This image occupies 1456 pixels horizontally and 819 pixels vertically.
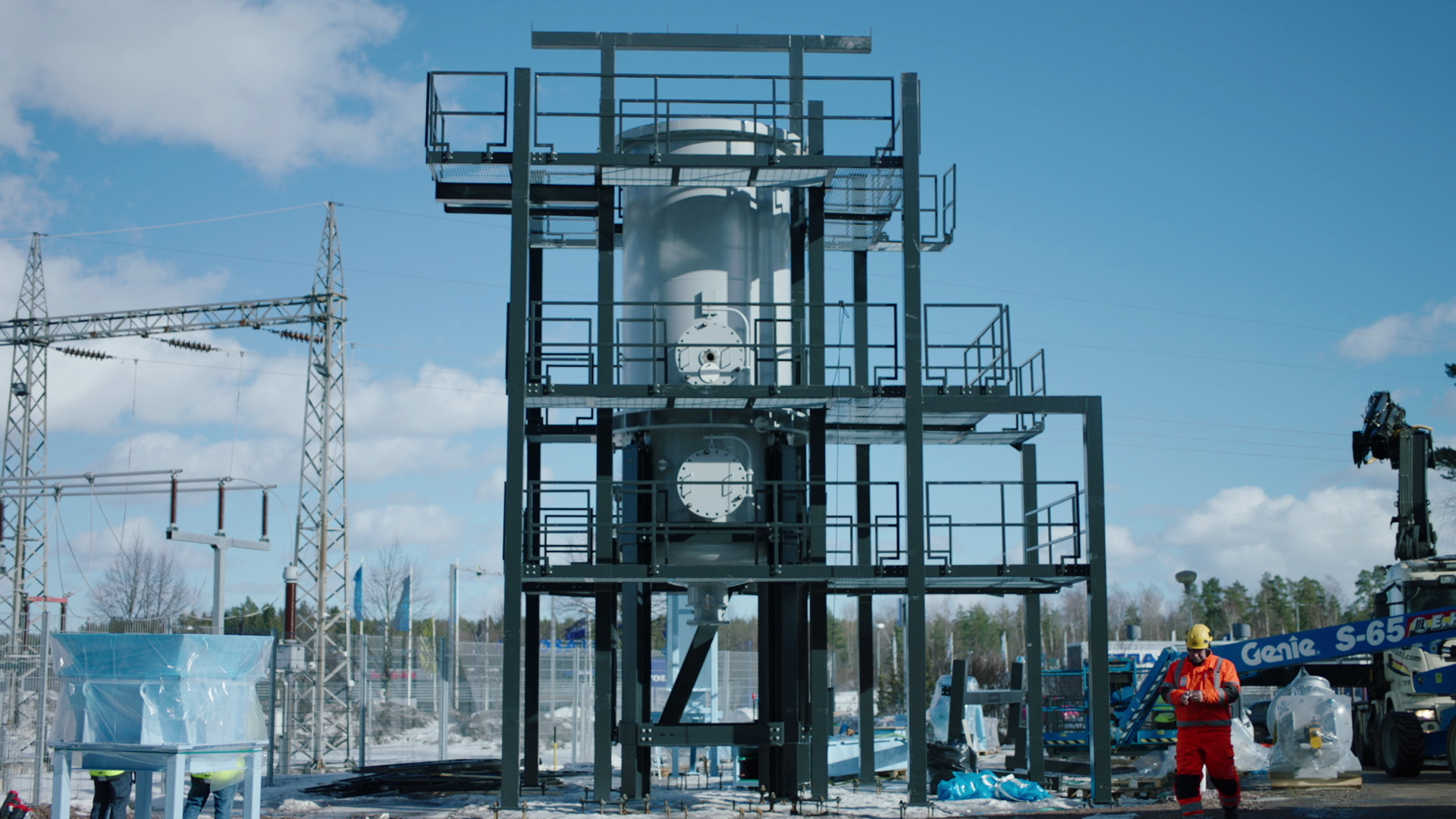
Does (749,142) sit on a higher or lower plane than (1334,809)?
higher

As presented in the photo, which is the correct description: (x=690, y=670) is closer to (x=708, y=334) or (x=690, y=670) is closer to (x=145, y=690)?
(x=708, y=334)

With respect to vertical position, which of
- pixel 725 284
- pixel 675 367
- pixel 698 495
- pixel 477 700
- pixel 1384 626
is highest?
pixel 725 284

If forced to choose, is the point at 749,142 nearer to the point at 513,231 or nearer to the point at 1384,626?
the point at 513,231

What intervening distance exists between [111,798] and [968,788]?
35.1 feet

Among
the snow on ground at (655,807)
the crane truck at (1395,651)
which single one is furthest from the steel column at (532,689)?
the crane truck at (1395,651)

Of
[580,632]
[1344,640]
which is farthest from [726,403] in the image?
[580,632]

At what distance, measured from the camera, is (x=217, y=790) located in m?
11.8

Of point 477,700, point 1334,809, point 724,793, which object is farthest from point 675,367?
point 477,700

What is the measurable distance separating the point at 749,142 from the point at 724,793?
9.16 meters

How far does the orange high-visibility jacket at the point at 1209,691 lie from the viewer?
12086mm

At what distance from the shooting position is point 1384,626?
65.3ft

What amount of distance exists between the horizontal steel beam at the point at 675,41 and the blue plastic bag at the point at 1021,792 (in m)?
10.1

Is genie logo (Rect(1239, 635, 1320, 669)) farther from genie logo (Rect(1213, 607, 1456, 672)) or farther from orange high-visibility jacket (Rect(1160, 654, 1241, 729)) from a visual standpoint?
orange high-visibility jacket (Rect(1160, 654, 1241, 729))

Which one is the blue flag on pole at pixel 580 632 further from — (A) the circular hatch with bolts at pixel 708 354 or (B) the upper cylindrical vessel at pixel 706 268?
(A) the circular hatch with bolts at pixel 708 354
